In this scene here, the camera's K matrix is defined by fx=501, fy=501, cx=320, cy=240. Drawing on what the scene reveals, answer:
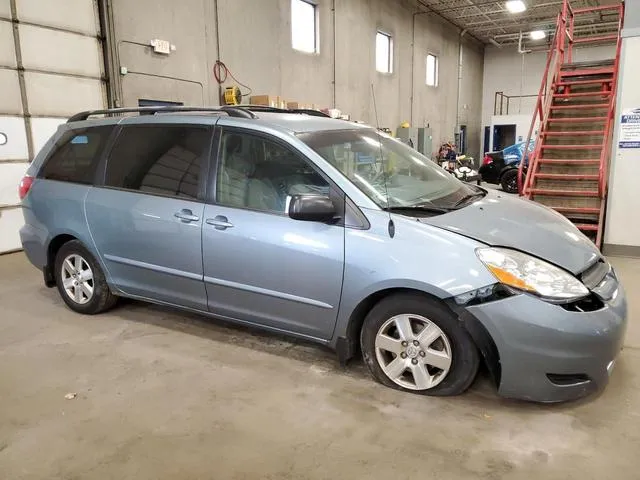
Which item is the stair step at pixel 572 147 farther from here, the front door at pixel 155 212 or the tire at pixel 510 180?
the front door at pixel 155 212

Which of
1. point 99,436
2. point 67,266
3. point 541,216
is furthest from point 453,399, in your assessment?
point 67,266

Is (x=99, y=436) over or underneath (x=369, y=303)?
underneath

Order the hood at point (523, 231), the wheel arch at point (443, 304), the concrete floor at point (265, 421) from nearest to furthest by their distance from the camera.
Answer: the concrete floor at point (265, 421), the wheel arch at point (443, 304), the hood at point (523, 231)

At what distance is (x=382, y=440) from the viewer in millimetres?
2271

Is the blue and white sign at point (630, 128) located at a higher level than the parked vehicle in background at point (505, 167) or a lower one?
higher

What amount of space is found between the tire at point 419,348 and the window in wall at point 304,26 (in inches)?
354

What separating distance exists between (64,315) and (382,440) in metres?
2.84

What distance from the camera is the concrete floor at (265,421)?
2.11 meters

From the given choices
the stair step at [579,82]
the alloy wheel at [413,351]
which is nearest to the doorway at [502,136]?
the stair step at [579,82]

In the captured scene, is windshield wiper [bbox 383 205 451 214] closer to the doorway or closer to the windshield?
the windshield

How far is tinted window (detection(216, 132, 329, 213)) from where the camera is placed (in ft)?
9.37

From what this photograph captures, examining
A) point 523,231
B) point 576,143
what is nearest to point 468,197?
point 523,231

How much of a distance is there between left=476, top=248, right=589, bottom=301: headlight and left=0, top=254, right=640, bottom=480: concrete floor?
2.06ft

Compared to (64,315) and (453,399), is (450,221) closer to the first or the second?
(453,399)
